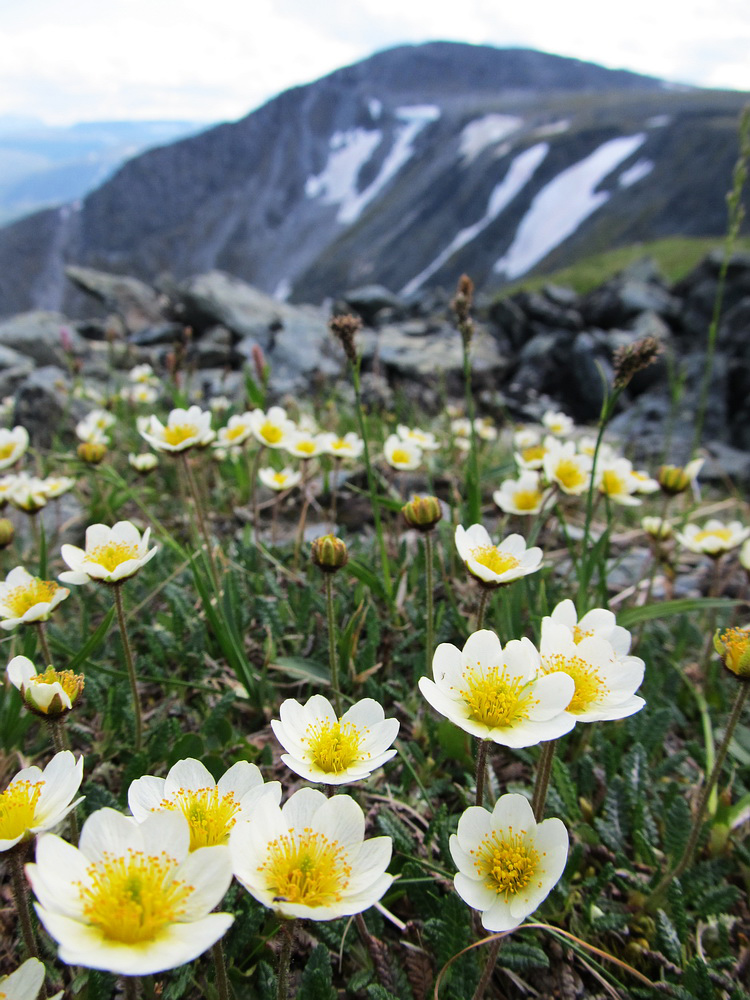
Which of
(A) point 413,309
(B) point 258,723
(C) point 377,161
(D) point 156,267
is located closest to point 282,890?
(B) point 258,723

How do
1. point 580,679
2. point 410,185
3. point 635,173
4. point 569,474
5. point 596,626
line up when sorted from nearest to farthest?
point 580,679, point 596,626, point 569,474, point 635,173, point 410,185

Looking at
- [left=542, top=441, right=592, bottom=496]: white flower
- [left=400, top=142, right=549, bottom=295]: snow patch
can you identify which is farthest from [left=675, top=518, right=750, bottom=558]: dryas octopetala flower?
[left=400, top=142, right=549, bottom=295]: snow patch

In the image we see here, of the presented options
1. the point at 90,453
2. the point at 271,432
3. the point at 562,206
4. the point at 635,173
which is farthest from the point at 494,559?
the point at 635,173

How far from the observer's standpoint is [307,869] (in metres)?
1.05

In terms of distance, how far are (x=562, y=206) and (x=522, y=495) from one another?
58.2 metres

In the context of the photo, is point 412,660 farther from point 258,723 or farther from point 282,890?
point 282,890

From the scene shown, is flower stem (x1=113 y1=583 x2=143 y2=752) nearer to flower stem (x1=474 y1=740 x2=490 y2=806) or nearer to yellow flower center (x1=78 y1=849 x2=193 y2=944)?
yellow flower center (x1=78 y1=849 x2=193 y2=944)

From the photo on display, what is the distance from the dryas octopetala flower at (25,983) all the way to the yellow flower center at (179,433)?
167cm

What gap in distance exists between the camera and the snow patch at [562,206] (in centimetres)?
5066

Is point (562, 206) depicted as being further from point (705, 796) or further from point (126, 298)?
point (705, 796)

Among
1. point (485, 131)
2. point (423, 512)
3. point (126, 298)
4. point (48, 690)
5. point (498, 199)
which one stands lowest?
point (126, 298)

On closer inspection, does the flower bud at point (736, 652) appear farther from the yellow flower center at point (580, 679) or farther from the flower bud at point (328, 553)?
the flower bud at point (328, 553)

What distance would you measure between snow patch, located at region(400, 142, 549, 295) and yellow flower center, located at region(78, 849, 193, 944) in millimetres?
55510

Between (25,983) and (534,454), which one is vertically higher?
(534,454)
